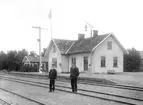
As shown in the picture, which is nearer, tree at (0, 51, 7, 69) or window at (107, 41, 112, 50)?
window at (107, 41, 112, 50)

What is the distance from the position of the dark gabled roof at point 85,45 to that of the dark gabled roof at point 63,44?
993 millimetres

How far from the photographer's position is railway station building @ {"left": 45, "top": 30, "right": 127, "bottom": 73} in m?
34.0

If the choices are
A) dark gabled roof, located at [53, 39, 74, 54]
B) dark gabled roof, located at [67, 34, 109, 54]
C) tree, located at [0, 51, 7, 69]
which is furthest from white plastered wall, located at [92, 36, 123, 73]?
tree, located at [0, 51, 7, 69]

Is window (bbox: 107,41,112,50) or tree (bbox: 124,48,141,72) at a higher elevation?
window (bbox: 107,41,112,50)

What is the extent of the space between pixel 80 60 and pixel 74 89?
21.2 meters

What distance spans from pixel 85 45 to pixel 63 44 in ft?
18.5

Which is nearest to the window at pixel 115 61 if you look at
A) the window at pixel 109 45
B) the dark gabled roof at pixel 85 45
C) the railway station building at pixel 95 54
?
the railway station building at pixel 95 54

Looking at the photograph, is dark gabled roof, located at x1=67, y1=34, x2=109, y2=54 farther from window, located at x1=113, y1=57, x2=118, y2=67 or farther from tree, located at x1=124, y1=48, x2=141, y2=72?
tree, located at x1=124, y1=48, x2=141, y2=72

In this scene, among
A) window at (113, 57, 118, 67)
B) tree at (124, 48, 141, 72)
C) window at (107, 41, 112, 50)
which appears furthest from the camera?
tree at (124, 48, 141, 72)

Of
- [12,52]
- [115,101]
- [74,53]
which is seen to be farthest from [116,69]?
[12,52]

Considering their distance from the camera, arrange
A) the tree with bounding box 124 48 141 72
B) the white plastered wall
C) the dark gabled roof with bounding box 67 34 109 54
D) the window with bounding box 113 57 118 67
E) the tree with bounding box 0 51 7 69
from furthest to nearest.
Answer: the tree with bounding box 0 51 7 69 → the tree with bounding box 124 48 141 72 → the window with bounding box 113 57 118 67 → the dark gabled roof with bounding box 67 34 109 54 → the white plastered wall

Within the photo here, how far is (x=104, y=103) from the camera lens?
1082 cm

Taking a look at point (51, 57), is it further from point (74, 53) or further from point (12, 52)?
point (12, 52)

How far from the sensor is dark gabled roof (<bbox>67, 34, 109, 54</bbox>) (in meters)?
34.1
